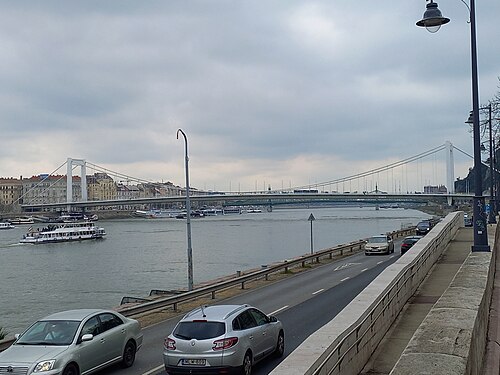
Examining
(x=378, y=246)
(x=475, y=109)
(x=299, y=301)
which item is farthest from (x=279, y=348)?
(x=378, y=246)

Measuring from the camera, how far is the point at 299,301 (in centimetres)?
2273

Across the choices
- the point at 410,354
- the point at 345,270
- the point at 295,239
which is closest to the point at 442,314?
the point at 410,354

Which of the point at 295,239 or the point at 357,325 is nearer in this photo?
the point at 357,325

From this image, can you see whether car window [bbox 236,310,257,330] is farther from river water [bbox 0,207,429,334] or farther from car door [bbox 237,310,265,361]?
river water [bbox 0,207,429,334]

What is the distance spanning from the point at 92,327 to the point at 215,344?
2.68 metres

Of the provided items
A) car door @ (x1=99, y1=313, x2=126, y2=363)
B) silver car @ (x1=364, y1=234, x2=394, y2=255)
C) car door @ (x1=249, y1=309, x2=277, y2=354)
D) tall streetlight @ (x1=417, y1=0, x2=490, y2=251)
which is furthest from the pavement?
silver car @ (x1=364, y1=234, x2=394, y2=255)

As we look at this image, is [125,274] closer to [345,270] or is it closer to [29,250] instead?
[345,270]

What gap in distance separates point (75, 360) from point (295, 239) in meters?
74.9

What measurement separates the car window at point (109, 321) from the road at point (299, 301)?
885 millimetres

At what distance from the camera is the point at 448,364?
6.05 metres

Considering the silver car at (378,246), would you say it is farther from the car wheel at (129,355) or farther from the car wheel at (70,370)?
the car wheel at (70,370)

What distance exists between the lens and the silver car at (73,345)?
10.7 metres

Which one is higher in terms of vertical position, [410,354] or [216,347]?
[410,354]

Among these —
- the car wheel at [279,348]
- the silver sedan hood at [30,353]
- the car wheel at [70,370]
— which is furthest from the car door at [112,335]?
the car wheel at [279,348]
